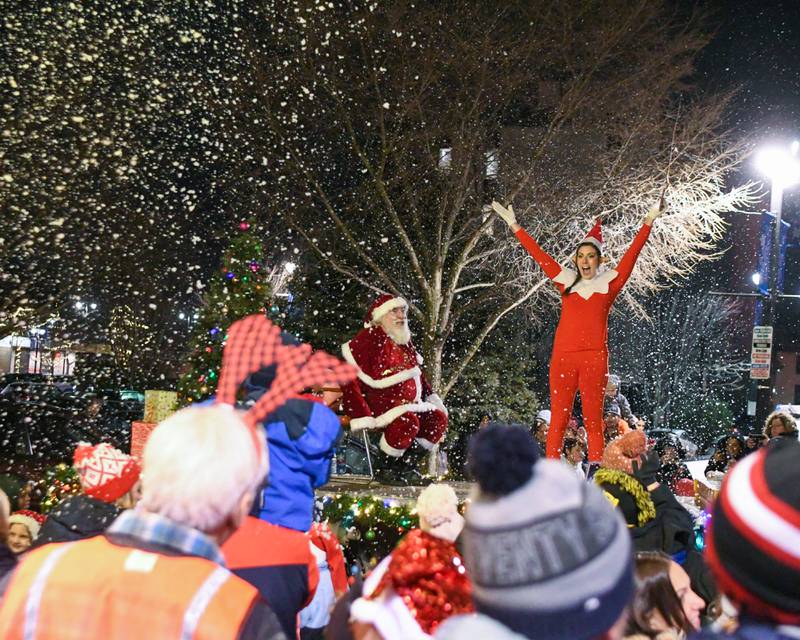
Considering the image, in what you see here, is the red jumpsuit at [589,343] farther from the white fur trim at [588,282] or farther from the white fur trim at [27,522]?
the white fur trim at [27,522]

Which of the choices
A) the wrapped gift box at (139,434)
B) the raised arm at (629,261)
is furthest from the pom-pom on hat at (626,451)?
the wrapped gift box at (139,434)

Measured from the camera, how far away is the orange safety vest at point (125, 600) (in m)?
1.66

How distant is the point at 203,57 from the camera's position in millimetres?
11961

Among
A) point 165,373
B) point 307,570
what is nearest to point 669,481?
point 307,570

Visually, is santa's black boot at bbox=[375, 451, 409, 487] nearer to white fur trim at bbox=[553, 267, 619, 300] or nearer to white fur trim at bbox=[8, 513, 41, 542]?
white fur trim at bbox=[553, 267, 619, 300]

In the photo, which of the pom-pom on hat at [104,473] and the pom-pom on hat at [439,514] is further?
the pom-pom on hat at [104,473]

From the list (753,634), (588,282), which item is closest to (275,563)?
(753,634)

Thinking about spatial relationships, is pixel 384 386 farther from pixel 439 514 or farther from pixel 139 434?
pixel 439 514

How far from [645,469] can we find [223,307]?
4983 mm

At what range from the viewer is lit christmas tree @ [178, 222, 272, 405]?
8.13 meters

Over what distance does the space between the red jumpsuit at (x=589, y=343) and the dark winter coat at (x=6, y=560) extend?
4.80 m

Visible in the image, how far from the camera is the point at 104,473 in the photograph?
357 centimetres

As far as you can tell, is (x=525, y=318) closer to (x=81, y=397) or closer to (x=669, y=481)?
(x=669, y=481)

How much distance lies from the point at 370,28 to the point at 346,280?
19.5ft
